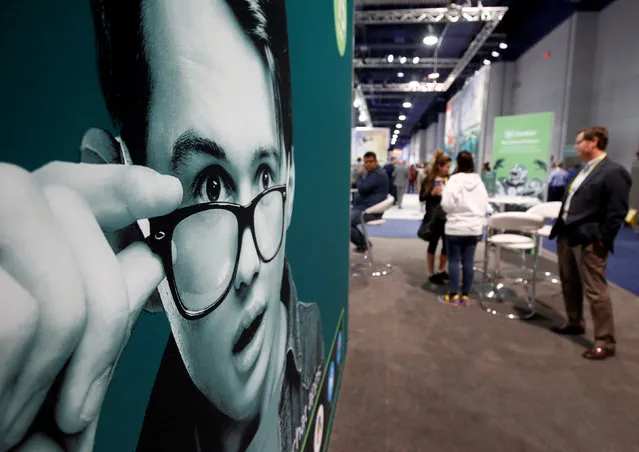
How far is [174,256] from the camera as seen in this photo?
1.71 feet

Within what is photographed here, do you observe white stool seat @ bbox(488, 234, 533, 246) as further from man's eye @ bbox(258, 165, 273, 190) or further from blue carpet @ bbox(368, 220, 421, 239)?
blue carpet @ bbox(368, 220, 421, 239)

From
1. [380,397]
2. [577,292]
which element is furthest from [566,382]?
[380,397]

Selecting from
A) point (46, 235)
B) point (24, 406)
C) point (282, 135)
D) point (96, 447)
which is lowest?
point (96, 447)

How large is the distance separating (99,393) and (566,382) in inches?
110

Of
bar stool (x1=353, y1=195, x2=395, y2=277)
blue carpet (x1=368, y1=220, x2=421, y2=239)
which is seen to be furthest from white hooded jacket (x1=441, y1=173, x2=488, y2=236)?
blue carpet (x1=368, y1=220, x2=421, y2=239)

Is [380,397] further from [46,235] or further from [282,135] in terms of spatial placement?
[46,235]

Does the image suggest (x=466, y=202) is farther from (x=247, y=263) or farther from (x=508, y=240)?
(x=247, y=263)

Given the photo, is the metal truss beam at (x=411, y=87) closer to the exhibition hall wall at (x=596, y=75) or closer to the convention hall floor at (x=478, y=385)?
the exhibition hall wall at (x=596, y=75)

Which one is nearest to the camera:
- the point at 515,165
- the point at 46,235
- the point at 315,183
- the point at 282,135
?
the point at 46,235

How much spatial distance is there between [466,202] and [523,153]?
170 inches

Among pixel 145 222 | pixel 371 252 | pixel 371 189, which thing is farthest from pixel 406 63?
pixel 145 222

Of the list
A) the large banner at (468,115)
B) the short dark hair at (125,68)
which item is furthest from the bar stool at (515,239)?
the large banner at (468,115)

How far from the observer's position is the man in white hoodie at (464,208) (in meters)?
3.38

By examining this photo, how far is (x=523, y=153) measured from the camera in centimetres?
689
